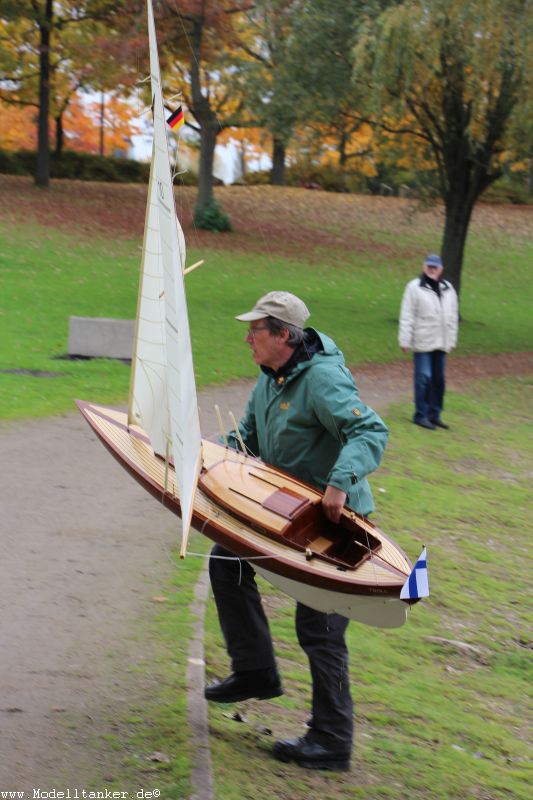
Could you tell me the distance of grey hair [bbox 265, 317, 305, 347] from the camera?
15.4ft

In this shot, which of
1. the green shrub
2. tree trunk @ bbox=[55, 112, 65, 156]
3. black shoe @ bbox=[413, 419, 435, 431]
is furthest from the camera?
tree trunk @ bbox=[55, 112, 65, 156]

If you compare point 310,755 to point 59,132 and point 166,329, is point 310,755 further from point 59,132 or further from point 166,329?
point 59,132

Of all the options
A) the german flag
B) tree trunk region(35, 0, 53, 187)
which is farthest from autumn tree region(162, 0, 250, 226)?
the german flag

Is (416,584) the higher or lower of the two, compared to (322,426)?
lower

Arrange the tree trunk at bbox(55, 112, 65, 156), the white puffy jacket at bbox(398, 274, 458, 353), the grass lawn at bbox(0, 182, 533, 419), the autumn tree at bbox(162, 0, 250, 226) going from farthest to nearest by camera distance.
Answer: the tree trunk at bbox(55, 112, 65, 156) → the autumn tree at bbox(162, 0, 250, 226) → the grass lawn at bbox(0, 182, 533, 419) → the white puffy jacket at bbox(398, 274, 458, 353)

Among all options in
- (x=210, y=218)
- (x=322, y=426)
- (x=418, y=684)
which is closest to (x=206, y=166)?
(x=210, y=218)

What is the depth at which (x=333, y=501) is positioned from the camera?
453 cm

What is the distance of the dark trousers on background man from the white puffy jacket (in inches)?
5.9

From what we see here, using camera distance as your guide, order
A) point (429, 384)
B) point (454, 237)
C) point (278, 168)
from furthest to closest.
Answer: point (278, 168), point (454, 237), point (429, 384)

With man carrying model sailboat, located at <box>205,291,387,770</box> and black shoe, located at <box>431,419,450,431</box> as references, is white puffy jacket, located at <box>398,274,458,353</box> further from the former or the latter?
man carrying model sailboat, located at <box>205,291,387,770</box>

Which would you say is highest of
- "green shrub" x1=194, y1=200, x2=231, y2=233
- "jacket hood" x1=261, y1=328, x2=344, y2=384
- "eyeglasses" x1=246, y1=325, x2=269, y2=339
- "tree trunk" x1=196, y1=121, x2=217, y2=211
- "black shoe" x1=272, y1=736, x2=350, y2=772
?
"tree trunk" x1=196, y1=121, x2=217, y2=211

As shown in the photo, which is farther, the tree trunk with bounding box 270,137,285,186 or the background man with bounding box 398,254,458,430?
the tree trunk with bounding box 270,137,285,186

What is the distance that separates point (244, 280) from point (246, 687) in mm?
22748

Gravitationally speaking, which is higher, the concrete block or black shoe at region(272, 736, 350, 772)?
the concrete block
